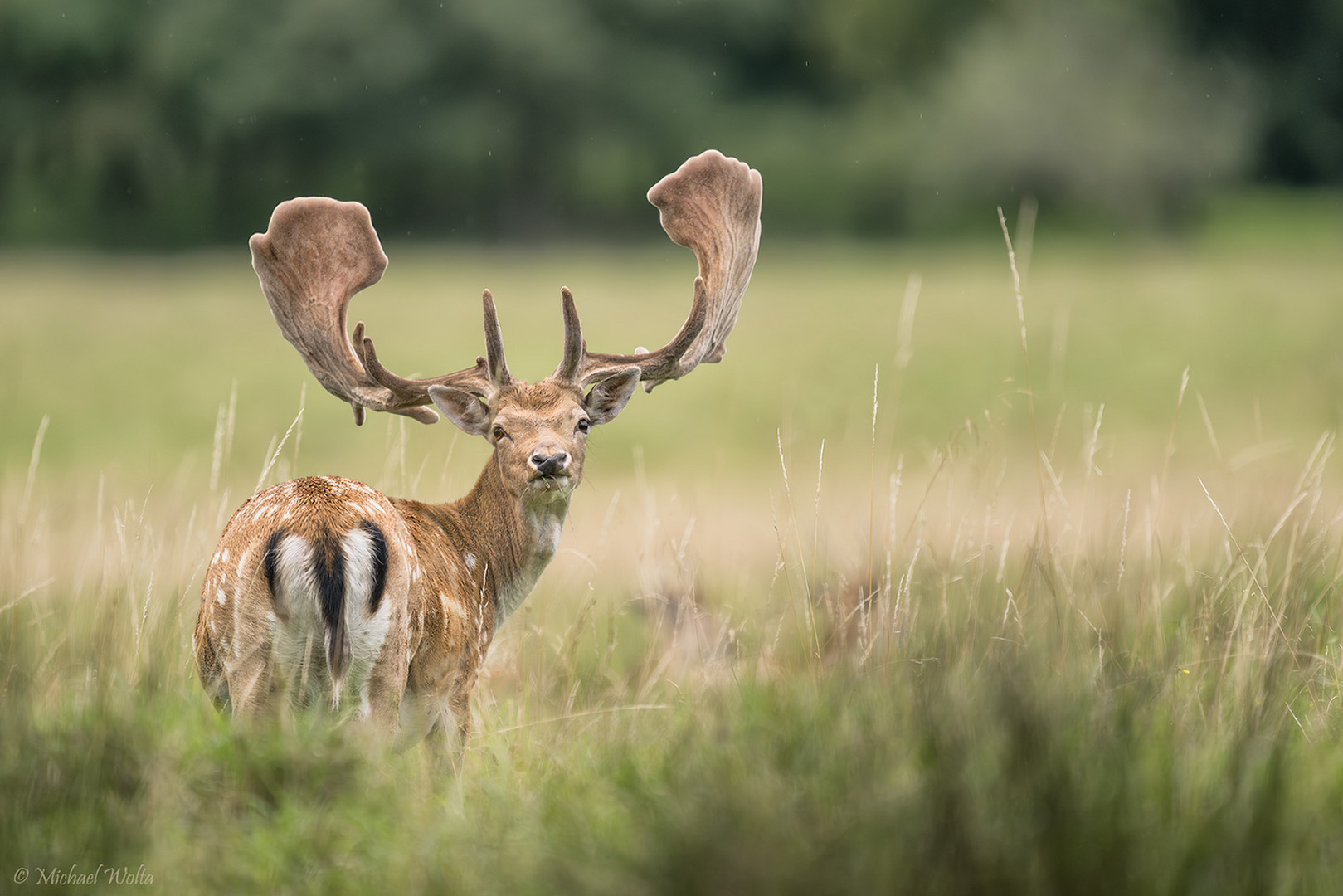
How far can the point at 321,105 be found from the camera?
3922 cm

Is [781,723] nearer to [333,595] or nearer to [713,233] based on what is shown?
[333,595]

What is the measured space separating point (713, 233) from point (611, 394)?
2.97ft

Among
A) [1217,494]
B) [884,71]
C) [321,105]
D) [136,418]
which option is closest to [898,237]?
[884,71]

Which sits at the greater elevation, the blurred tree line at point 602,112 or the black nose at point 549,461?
the blurred tree line at point 602,112

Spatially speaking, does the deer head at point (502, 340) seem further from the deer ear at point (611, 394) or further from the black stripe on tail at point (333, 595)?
the black stripe on tail at point (333, 595)

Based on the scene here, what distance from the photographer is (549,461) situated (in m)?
4.29

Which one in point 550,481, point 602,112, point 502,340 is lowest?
point 550,481

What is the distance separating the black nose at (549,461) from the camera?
4285mm

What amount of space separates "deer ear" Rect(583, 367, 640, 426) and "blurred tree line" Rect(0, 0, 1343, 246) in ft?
109

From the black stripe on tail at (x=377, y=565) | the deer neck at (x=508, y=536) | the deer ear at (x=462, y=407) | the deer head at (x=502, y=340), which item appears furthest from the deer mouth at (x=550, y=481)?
the black stripe on tail at (x=377, y=565)

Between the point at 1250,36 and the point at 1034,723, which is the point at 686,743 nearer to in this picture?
the point at 1034,723

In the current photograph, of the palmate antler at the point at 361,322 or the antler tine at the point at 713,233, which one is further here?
the antler tine at the point at 713,233

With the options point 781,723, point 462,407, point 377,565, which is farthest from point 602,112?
point 781,723

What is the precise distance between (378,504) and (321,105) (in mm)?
37719
